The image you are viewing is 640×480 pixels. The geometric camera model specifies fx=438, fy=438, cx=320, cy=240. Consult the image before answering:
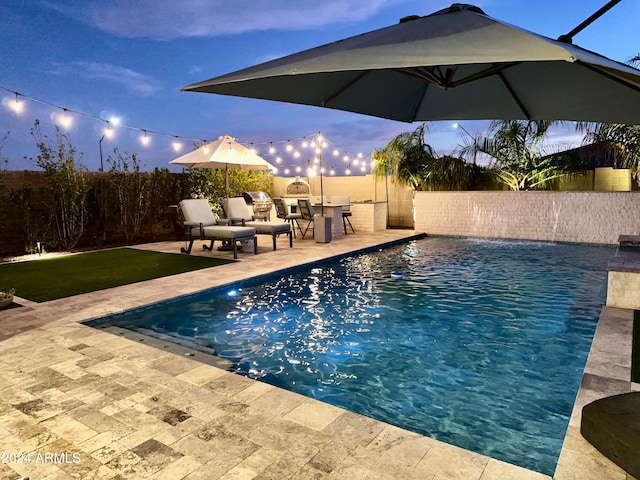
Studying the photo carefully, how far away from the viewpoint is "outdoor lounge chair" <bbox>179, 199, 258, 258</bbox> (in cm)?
788

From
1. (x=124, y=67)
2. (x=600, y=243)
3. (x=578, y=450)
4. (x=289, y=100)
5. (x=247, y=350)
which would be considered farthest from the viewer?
(x=124, y=67)

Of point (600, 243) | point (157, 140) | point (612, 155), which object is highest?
point (157, 140)

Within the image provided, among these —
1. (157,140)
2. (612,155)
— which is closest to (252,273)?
(157,140)

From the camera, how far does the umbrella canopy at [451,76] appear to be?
1.80 meters

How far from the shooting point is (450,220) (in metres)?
11.2

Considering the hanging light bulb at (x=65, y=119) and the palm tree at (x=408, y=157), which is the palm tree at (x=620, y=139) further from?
the hanging light bulb at (x=65, y=119)

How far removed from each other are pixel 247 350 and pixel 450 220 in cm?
860

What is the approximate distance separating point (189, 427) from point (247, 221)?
23.8 ft

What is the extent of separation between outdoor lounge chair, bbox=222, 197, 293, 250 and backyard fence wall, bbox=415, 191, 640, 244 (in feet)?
14.3

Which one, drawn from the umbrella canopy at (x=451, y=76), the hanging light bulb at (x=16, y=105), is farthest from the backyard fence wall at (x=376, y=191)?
the umbrella canopy at (x=451, y=76)

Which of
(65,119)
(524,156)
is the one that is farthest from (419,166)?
(65,119)

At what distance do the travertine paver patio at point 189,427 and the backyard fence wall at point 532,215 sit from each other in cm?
688

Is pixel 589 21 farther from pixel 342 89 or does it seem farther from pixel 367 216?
pixel 367 216

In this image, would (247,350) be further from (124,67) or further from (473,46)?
(124,67)
